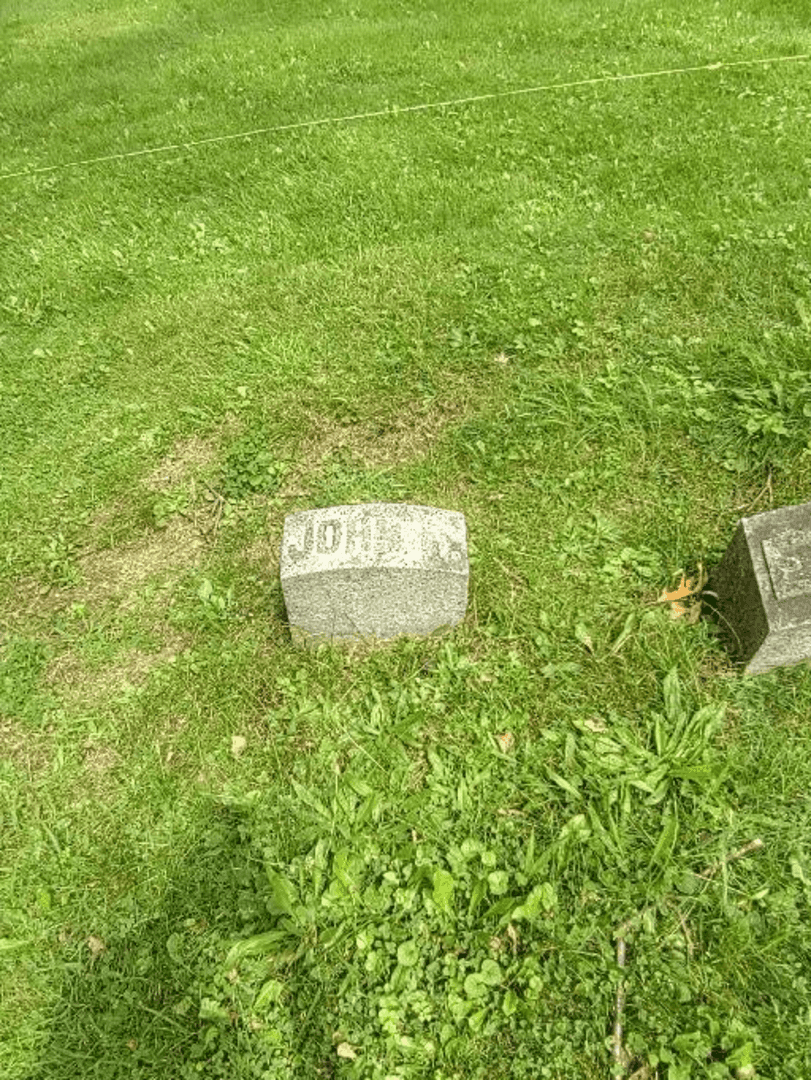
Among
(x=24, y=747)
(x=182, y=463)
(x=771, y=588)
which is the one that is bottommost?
(x=24, y=747)

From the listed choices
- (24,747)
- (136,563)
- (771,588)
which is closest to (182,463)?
(136,563)

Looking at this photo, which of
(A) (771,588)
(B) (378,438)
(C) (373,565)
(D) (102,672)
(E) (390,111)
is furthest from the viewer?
(E) (390,111)

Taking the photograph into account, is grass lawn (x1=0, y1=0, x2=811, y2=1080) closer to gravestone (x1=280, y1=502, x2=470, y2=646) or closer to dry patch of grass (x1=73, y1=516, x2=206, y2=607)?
dry patch of grass (x1=73, y1=516, x2=206, y2=607)

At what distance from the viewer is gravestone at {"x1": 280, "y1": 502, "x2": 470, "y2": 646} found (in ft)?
10.9

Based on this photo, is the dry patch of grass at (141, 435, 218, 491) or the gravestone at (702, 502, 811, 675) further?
the dry patch of grass at (141, 435, 218, 491)

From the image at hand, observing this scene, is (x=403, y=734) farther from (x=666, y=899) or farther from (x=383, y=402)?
(x=383, y=402)

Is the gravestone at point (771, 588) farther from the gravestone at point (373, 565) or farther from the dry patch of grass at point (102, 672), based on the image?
the dry patch of grass at point (102, 672)

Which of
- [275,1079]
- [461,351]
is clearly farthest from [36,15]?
[275,1079]

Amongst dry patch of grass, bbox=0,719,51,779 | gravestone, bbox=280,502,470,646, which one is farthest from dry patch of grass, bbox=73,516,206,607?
gravestone, bbox=280,502,470,646

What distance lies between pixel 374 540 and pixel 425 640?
0.70 m

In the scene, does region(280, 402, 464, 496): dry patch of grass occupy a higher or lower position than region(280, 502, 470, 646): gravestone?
lower

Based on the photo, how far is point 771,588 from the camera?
3.11 metres

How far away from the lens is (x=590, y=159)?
6742 mm

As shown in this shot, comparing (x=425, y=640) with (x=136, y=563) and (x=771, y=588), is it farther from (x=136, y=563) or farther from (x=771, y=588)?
(x=136, y=563)
